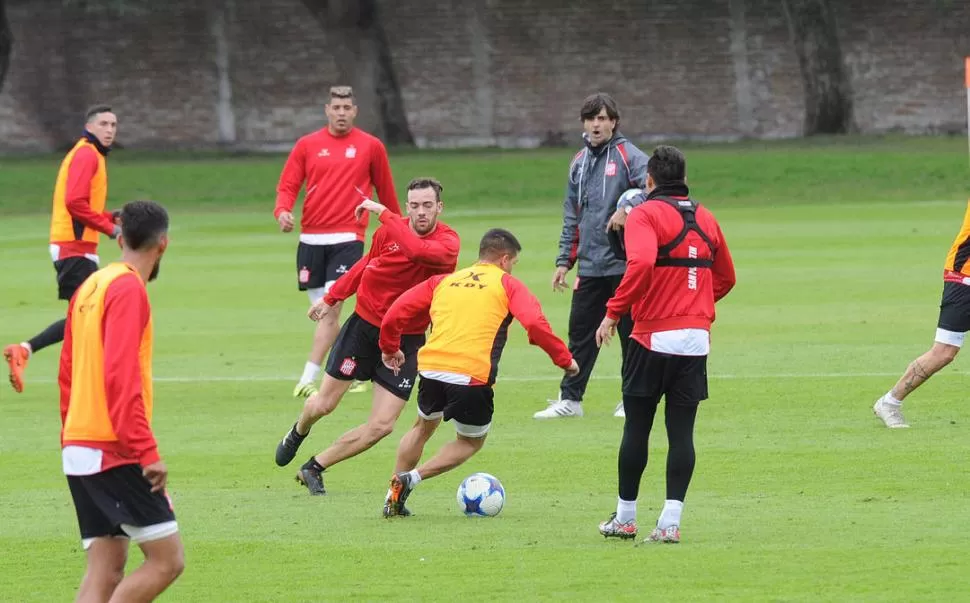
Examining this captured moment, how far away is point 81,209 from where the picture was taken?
13406 mm

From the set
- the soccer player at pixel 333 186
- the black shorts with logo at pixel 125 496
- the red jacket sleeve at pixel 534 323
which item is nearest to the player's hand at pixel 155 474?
the black shorts with logo at pixel 125 496

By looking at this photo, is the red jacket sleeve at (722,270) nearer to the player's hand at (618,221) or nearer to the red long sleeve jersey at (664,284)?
the red long sleeve jersey at (664,284)

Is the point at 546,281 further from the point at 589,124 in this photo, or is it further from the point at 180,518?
the point at 180,518

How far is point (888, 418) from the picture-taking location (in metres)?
11.4

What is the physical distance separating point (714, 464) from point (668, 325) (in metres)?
2.38

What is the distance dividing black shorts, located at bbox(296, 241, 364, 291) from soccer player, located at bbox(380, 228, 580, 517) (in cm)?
489

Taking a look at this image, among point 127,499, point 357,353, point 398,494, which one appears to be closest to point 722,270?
point 398,494

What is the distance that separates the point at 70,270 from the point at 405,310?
18.0ft

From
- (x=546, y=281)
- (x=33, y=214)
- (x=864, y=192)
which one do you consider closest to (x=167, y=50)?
(x=33, y=214)

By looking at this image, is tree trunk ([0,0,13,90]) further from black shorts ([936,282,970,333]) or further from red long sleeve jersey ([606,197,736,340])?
red long sleeve jersey ([606,197,736,340])

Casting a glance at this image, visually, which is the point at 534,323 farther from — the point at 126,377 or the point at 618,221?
the point at 126,377

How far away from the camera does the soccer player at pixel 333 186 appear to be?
45.2 ft

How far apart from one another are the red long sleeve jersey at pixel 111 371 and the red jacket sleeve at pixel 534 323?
276 centimetres

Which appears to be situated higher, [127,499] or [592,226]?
[592,226]
